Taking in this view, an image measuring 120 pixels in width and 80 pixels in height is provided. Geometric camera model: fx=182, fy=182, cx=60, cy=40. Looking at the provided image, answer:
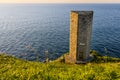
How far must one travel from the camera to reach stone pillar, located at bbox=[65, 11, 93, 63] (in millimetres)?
30750

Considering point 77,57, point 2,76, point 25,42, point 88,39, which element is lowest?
point 25,42

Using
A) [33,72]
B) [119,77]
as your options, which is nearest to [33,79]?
[33,72]

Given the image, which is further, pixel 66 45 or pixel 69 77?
pixel 66 45

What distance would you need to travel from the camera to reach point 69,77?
9633 millimetres

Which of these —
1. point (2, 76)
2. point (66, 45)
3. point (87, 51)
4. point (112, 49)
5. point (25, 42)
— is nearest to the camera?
point (2, 76)

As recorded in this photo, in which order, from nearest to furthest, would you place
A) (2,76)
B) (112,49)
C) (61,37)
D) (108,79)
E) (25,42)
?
(108,79) < (2,76) < (112,49) < (25,42) < (61,37)

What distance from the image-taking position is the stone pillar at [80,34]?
101 ft

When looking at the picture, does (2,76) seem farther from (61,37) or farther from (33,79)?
(61,37)

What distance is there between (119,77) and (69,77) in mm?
2632

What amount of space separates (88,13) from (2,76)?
75.7ft

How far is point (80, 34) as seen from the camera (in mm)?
31438

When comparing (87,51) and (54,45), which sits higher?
(87,51)

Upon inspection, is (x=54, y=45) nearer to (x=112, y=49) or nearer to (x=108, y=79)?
(x=112, y=49)

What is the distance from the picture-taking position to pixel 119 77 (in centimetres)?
957
